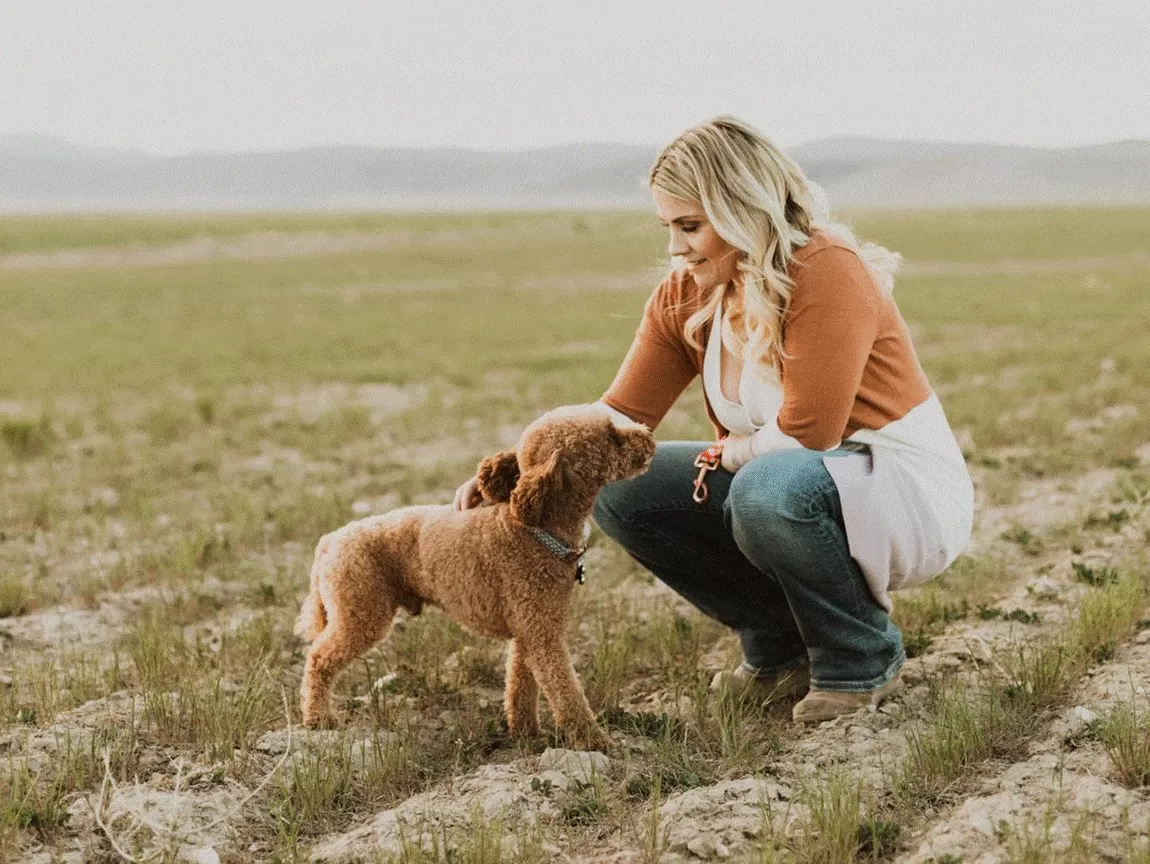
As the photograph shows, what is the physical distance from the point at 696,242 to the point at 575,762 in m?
1.83

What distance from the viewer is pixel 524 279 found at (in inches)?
1377

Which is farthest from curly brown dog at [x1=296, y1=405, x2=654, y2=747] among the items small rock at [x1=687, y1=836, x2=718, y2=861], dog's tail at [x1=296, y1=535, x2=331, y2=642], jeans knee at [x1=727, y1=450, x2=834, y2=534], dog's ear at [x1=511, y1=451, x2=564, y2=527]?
small rock at [x1=687, y1=836, x2=718, y2=861]

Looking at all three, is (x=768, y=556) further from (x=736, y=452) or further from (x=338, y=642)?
(x=338, y=642)

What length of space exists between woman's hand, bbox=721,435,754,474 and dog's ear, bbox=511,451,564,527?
821 millimetres

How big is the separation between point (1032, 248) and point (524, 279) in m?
19.5

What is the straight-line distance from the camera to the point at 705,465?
491cm

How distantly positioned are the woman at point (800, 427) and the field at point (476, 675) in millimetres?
300

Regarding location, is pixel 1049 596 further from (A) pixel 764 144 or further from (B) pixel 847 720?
(A) pixel 764 144

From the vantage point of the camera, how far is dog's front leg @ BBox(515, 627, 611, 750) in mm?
4371

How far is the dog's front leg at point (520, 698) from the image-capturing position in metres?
4.59

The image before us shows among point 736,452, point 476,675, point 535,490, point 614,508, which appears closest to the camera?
point 535,490

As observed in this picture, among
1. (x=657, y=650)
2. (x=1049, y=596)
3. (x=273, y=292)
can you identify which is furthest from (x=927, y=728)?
(x=273, y=292)

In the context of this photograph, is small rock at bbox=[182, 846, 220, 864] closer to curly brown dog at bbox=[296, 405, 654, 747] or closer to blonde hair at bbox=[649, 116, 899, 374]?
curly brown dog at bbox=[296, 405, 654, 747]

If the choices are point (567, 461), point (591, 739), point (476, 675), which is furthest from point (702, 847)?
point (476, 675)
